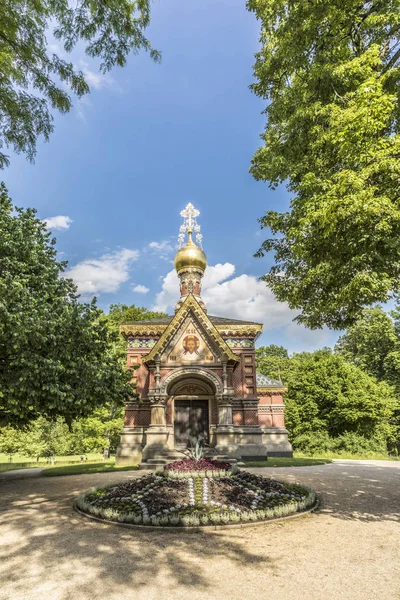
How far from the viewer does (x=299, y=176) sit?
30.1 feet

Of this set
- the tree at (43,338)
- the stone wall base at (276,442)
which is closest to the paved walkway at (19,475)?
the tree at (43,338)

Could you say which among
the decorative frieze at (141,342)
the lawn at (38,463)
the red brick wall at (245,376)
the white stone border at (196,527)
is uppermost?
the decorative frieze at (141,342)

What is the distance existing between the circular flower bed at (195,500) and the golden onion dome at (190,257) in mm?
18851

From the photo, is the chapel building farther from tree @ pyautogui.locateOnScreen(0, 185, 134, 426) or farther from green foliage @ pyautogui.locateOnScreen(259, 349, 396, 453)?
green foliage @ pyautogui.locateOnScreen(259, 349, 396, 453)

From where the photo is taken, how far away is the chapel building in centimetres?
1934

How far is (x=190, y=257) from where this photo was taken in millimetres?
27609

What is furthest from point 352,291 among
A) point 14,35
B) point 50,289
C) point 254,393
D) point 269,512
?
point 254,393

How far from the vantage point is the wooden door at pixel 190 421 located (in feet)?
67.4

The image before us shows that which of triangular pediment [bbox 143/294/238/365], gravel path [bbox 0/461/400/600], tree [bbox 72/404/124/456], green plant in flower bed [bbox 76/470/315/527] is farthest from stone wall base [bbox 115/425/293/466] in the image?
gravel path [bbox 0/461/400/600]

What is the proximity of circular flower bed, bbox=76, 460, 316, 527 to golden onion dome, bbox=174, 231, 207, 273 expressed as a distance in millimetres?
18851

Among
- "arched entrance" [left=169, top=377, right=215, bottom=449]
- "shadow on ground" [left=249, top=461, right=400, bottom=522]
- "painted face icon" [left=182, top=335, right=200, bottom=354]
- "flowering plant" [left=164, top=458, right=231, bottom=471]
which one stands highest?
"painted face icon" [left=182, top=335, right=200, bottom=354]

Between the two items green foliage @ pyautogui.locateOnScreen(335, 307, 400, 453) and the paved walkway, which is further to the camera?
green foliage @ pyautogui.locateOnScreen(335, 307, 400, 453)

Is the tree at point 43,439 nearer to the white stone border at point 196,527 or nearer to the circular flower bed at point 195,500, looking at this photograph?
the circular flower bed at point 195,500

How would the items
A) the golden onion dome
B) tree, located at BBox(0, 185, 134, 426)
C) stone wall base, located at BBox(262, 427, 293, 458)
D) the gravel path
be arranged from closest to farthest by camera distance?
1. the gravel path
2. tree, located at BBox(0, 185, 134, 426)
3. stone wall base, located at BBox(262, 427, 293, 458)
4. the golden onion dome
